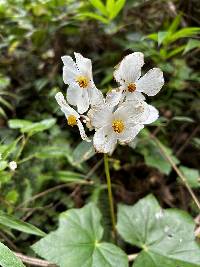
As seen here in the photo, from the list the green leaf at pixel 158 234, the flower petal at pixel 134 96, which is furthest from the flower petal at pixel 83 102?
the green leaf at pixel 158 234

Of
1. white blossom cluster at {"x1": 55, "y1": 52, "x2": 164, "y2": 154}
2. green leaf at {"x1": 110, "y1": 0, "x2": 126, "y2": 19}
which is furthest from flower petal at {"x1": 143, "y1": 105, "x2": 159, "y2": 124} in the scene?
green leaf at {"x1": 110, "y1": 0, "x2": 126, "y2": 19}

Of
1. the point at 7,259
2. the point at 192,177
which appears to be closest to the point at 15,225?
the point at 7,259

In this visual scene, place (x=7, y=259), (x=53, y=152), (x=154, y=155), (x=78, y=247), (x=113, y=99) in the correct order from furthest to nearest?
(x=154, y=155), (x=53, y=152), (x=78, y=247), (x=113, y=99), (x=7, y=259)

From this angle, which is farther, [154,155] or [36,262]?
[154,155]

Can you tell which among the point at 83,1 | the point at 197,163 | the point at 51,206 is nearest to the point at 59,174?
the point at 51,206

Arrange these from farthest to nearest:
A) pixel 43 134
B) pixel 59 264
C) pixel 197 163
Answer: pixel 197 163 → pixel 43 134 → pixel 59 264

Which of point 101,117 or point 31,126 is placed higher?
point 101,117

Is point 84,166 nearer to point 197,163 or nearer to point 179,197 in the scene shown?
point 179,197

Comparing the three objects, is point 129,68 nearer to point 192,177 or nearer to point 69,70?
point 69,70
